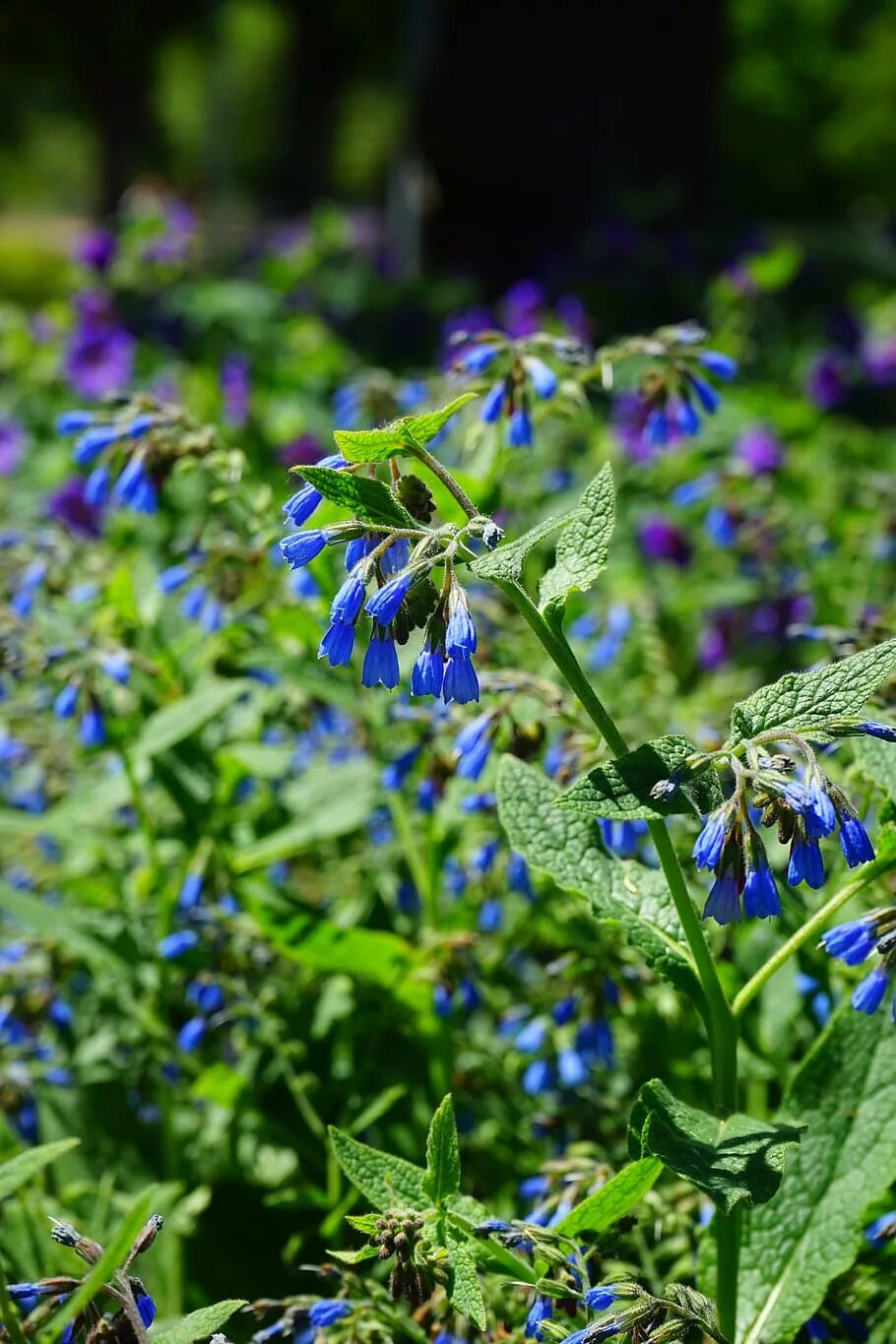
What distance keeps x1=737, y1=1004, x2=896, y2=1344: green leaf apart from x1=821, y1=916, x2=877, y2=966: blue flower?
13.5 inches

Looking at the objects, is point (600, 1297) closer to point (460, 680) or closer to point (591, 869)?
point (591, 869)

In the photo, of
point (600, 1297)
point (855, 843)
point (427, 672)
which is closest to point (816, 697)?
point (855, 843)

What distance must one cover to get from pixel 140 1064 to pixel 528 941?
0.67 metres

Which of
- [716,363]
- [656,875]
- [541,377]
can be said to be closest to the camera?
[656,875]

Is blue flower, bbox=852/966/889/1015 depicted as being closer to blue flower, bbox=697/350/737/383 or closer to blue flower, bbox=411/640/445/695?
blue flower, bbox=411/640/445/695

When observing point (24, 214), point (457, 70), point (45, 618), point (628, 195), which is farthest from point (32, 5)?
point (24, 214)

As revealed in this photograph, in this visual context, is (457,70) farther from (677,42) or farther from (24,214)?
(24,214)

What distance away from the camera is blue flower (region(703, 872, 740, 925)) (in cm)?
138

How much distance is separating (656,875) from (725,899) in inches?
12.8

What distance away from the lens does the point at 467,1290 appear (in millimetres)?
1438

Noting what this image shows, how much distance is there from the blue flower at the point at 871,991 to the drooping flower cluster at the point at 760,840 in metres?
0.17

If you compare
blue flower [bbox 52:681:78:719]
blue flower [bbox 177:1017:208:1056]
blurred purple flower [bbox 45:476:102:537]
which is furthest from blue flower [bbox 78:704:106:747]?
blurred purple flower [bbox 45:476:102:537]

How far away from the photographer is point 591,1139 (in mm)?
2205

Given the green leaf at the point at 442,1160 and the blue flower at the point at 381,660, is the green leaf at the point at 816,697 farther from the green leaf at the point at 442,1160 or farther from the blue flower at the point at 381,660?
the green leaf at the point at 442,1160
